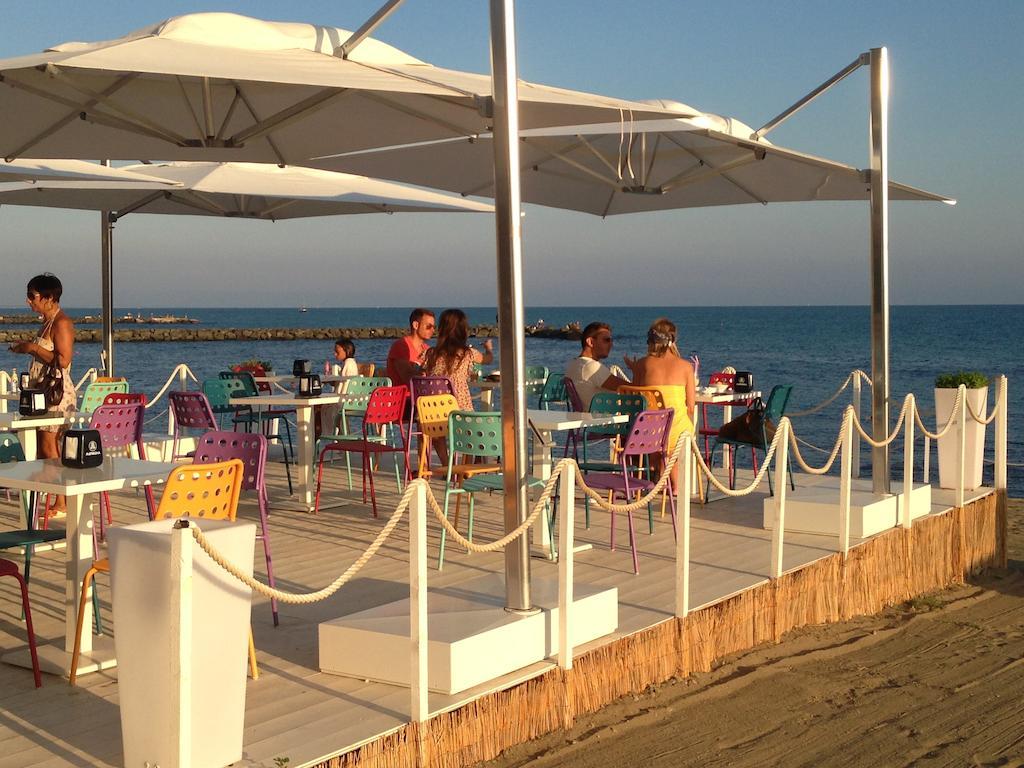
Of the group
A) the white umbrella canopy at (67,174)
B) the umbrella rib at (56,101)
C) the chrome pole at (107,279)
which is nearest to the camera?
the umbrella rib at (56,101)

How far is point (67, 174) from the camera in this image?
28.4ft

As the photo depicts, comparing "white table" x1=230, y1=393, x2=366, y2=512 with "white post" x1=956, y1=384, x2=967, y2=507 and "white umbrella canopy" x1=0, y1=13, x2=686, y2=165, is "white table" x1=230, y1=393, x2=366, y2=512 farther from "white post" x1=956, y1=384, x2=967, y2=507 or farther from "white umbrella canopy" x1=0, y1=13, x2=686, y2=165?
"white post" x1=956, y1=384, x2=967, y2=507

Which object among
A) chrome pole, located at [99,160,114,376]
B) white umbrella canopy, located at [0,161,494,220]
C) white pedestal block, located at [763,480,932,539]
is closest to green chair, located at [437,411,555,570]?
white pedestal block, located at [763,480,932,539]

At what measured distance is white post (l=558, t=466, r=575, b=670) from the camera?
484cm

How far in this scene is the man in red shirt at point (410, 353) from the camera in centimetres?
1006

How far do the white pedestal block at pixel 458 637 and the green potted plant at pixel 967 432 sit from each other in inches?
203

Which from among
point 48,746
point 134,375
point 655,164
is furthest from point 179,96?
point 134,375

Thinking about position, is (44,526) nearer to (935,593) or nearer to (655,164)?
(655,164)

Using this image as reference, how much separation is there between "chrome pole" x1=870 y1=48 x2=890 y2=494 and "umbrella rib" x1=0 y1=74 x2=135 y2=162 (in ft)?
15.5

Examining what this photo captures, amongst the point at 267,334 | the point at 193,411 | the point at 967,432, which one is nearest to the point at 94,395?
the point at 193,411

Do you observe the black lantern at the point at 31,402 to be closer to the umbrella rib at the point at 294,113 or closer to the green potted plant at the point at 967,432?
the umbrella rib at the point at 294,113

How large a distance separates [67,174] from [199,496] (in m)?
4.91

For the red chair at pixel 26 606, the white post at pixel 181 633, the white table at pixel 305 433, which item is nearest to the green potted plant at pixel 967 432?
the white table at pixel 305 433

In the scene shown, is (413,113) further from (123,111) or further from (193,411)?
(193,411)
